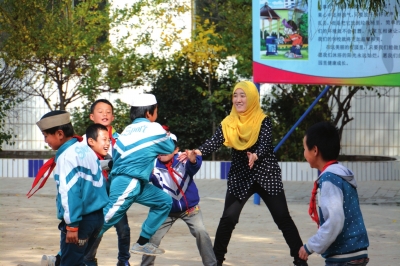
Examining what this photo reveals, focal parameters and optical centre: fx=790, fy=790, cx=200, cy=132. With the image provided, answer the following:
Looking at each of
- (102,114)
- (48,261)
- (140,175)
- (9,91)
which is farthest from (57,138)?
(9,91)

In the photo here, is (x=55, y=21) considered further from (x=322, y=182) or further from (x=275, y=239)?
(x=322, y=182)

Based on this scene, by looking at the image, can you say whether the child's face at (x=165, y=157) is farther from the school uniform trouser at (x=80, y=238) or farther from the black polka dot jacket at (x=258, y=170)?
the school uniform trouser at (x=80, y=238)

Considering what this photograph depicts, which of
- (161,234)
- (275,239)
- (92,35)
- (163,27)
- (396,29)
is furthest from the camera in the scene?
(163,27)

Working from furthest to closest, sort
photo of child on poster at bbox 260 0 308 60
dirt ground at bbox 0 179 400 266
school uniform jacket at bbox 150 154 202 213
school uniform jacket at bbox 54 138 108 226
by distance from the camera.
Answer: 1. photo of child on poster at bbox 260 0 308 60
2. dirt ground at bbox 0 179 400 266
3. school uniform jacket at bbox 150 154 202 213
4. school uniform jacket at bbox 54 138 108 226

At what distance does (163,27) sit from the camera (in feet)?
49.6

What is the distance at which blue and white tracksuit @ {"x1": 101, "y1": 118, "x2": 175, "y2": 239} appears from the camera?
625cm

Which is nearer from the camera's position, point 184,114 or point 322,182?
point 322,182

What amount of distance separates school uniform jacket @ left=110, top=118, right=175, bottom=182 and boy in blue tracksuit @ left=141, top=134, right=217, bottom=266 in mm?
221

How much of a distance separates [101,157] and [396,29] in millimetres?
5420

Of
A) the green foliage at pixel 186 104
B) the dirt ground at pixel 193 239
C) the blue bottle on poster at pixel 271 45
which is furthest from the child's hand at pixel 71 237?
the green foliage at pixel 186 104

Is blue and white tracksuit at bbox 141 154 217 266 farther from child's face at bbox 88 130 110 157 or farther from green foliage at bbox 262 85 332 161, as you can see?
green foliage at bbox 262 85 332 161

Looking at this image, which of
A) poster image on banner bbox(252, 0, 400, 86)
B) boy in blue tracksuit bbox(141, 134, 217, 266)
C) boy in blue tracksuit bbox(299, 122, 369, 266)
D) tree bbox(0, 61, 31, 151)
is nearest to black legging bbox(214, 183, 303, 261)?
boy in blue tracksuit bbox(141, 134, 217, 266)

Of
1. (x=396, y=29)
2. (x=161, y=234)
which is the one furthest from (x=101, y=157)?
(x=396, y=29)

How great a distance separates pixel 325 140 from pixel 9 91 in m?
11.2
